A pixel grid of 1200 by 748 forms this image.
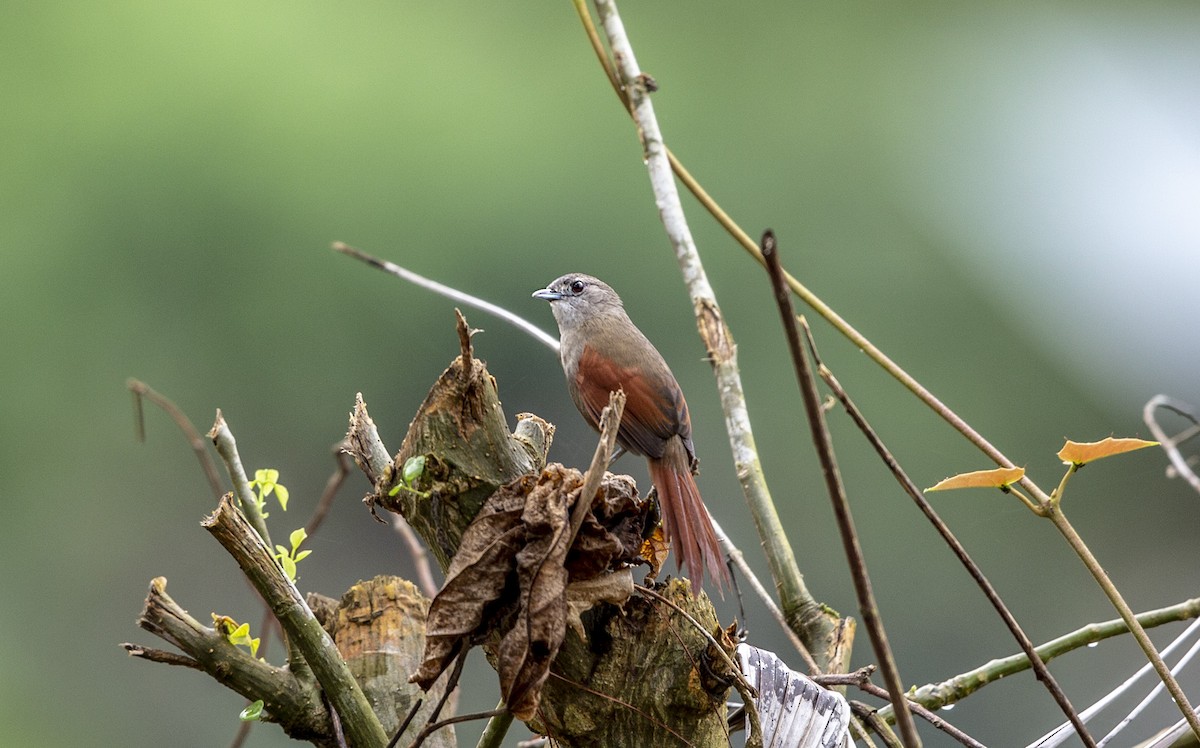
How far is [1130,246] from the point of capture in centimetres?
404

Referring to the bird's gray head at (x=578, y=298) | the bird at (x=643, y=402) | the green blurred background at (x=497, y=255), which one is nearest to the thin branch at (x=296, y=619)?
the bird at (x=643, y=402)

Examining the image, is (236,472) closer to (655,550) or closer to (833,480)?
(655,550)

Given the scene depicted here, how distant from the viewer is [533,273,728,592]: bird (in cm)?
168

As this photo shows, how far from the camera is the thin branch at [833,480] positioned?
60 cm

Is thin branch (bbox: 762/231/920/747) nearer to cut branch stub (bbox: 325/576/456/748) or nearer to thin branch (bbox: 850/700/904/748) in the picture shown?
thin branch (bbox: 850/700/904/748)

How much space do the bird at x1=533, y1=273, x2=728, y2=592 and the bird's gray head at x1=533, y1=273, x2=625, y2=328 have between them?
33 mm

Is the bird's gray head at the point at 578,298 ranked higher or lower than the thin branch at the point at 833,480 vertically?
higher

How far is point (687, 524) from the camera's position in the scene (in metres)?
1.60

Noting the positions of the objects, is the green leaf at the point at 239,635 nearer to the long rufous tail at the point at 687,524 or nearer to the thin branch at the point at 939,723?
the long rufous tail at the point at 687,524

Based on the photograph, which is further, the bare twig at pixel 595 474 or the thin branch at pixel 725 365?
the thin branch at pixel 725 365

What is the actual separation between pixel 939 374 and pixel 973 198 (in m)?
0.89

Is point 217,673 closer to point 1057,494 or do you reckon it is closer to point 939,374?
point 1057,494

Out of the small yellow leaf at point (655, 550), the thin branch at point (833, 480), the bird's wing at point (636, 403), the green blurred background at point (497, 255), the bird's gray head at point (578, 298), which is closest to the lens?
the thin branch at point (833, 480)

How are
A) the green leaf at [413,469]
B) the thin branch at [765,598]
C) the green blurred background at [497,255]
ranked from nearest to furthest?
1. the green leaf at [413,469]
2. the thin branch at [765,598]
3. the green blurred background at [497,255]
